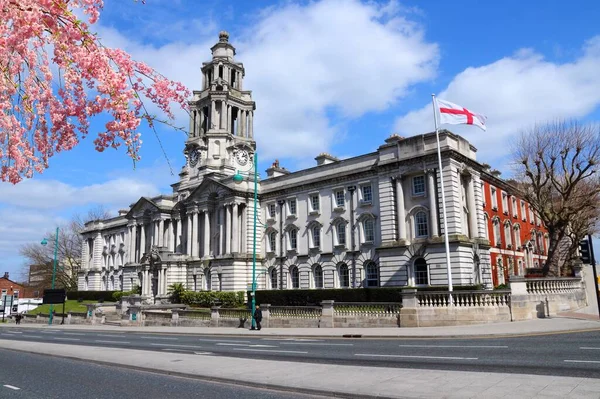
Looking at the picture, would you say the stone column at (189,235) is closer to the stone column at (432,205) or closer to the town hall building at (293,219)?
the town hall building at (293,219)

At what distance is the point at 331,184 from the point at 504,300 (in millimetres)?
23774

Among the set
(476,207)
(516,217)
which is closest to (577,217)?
(516,217)

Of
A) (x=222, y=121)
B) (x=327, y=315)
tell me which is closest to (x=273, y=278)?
(x=222, y=121)

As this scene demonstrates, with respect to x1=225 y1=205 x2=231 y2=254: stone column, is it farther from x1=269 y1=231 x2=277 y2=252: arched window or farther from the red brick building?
the red brick building

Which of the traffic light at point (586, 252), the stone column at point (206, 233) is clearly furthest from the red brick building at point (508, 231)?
the stone column at point (206, 233)

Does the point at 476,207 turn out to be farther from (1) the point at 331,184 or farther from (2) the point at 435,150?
(1) the point at 331,184

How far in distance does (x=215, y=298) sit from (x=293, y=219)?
12.0 meters

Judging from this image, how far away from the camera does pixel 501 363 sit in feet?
38.7

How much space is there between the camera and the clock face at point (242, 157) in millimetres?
62156

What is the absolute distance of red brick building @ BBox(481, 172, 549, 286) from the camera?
43750mm

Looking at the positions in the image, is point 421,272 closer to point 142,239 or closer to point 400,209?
point 400,209

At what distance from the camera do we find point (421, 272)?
37.7 m

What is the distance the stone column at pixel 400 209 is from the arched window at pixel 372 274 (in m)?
4.42

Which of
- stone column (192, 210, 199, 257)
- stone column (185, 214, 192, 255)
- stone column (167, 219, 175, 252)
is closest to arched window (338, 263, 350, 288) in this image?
stone column (192, 210, 199, 257)
